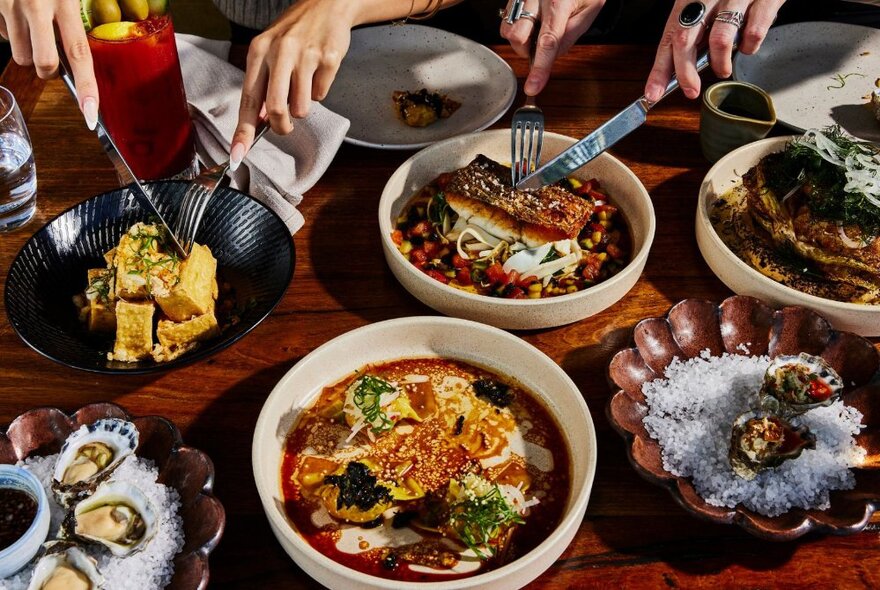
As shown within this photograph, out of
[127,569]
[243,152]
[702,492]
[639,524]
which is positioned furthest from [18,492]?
[702,492]

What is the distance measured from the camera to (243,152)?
1900 mm

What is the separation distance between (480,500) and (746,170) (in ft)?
4.60

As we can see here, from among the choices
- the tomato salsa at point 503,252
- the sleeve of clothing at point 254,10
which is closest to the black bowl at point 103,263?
the tomato salsa at point 503,252

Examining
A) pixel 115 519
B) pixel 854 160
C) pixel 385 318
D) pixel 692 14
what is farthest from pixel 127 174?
pixel 854 160

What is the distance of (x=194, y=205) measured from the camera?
76.5 inches

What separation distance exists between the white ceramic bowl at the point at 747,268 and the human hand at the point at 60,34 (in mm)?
1608

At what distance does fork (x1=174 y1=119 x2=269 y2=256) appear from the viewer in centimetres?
192

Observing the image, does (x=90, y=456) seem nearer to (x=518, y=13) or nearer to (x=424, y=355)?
(x=424, y=355)

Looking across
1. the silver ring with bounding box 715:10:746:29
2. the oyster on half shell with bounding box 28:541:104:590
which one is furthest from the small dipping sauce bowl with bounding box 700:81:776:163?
the oyster on half shell with bounding box 28:541:104:590

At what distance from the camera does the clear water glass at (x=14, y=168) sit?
6.97ft

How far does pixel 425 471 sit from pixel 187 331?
2.15 ft

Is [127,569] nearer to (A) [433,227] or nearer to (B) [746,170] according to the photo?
(A) [433,227]

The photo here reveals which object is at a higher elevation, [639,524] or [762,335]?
[762,335]

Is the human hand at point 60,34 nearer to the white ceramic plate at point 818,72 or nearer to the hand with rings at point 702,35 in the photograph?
the hand with rings at point 702,35
